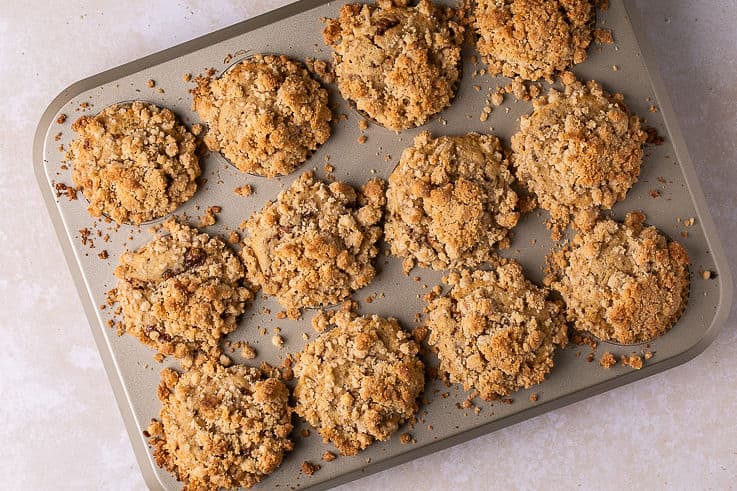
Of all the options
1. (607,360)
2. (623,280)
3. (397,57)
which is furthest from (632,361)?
(397,57)

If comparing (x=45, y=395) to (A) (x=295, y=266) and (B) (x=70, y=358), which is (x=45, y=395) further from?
(A) (x=295, y=266)

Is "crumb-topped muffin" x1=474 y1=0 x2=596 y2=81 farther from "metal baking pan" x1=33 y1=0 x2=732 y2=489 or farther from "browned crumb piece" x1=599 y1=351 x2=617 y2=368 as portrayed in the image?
"browned crumb piece" x1=599 y1=351 x2=617 y2=368

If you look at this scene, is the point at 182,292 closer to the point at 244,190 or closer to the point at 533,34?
the point at 244,190

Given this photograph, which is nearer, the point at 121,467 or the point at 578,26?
the point at 578,26

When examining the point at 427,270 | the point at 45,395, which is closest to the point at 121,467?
the point at 45,395

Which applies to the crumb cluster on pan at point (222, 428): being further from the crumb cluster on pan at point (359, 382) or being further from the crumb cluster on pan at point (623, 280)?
the crumb cluster on pan at point (623, 280)

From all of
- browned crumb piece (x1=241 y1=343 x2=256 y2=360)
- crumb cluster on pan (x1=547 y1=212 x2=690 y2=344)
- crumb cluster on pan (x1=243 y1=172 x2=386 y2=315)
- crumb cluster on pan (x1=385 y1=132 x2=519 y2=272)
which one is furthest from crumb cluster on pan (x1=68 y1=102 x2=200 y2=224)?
crumb cluster on pan (x1=547 y1=212 x2=690 y2=344)
